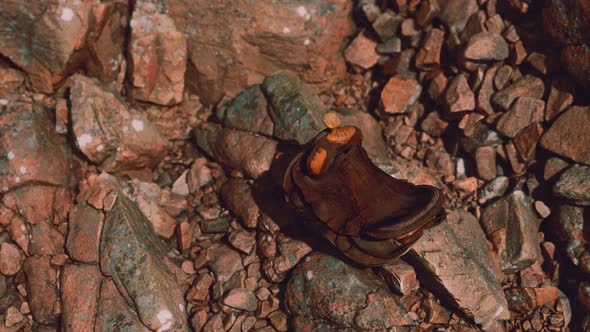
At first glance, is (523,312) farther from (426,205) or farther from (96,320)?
(96,320)

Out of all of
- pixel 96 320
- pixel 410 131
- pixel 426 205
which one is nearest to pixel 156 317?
pixel 96 320

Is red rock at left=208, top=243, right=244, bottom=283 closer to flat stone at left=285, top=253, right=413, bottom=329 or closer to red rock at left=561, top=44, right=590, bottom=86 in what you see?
flat stone at left=285, top=253, right=413, bottom=329

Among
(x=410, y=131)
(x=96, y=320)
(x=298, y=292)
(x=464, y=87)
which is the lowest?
(x=96, y=320)

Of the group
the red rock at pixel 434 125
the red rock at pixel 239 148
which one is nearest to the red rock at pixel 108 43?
the red rock at pixel 239 148

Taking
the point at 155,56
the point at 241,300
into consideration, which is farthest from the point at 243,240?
the point at 155,56

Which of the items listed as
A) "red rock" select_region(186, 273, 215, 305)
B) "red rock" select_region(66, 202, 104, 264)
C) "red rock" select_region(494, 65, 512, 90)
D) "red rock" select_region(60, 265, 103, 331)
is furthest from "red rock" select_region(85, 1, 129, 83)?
"red rock" select_region(494, 65, 512, 90)

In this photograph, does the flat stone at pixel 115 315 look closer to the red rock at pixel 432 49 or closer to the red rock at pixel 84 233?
the red rock at pixel 84 233
